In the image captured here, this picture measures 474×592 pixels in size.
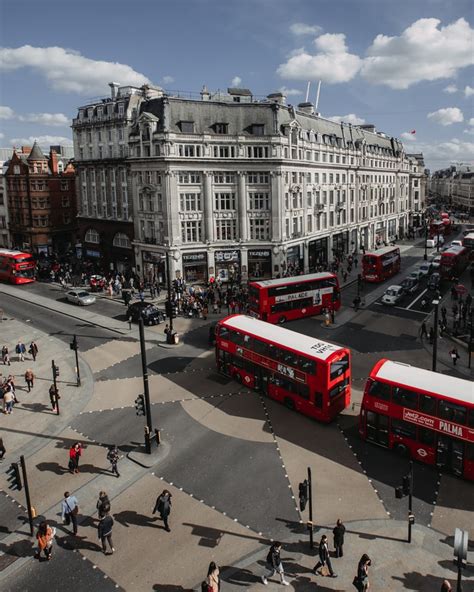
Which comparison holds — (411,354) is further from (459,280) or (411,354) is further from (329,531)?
(459,280)

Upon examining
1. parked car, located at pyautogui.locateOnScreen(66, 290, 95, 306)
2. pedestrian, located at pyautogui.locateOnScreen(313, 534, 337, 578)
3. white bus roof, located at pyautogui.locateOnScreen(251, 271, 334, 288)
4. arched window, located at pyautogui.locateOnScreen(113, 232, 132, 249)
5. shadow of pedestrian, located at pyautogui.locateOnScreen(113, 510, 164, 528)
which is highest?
arched window, located at pyautogui.locateOnScreen(113, 232, 132, 249)

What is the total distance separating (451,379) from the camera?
21.1 m

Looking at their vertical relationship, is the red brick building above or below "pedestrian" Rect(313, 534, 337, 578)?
above

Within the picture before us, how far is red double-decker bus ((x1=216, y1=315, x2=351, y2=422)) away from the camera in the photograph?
24391 millimetres

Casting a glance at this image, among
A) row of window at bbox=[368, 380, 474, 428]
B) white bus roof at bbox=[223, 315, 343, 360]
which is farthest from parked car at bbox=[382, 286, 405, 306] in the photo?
row of window at bbox=[368, 380, 474, 428]

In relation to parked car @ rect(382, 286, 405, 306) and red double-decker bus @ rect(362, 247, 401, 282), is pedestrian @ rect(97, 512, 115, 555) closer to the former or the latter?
parked car @ rect(382, 286, 405, 306)

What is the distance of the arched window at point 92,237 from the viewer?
2677 inches

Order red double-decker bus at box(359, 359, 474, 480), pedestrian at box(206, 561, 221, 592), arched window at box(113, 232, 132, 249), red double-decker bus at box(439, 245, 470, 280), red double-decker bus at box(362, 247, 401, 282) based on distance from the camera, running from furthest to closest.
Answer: arched window at box(113, 232, 132, 249) → red double-decker bus at box(362, 247, 401, 282) → red double-decker bus at box(439, 245, 470, 280) → red double-decker bus at box(359, 359, 474, 480) → pedestrian at box(206, 561, 221, 592)

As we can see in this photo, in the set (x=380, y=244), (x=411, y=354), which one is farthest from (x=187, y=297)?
(x=380, y=244)

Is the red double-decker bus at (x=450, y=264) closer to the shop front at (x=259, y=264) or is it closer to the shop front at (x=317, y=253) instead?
the shop front at (x=317, y=253)

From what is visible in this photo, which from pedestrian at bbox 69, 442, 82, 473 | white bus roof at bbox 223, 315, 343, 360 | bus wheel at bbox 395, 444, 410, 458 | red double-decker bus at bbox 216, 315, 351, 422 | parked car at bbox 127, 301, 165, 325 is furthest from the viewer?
parked car at bbox 127, 301, 165, 325

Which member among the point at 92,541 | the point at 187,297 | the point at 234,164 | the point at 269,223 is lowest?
the point at 92,541

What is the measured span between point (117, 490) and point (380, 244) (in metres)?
84.6

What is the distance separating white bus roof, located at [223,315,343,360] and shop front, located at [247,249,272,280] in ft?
92.0
